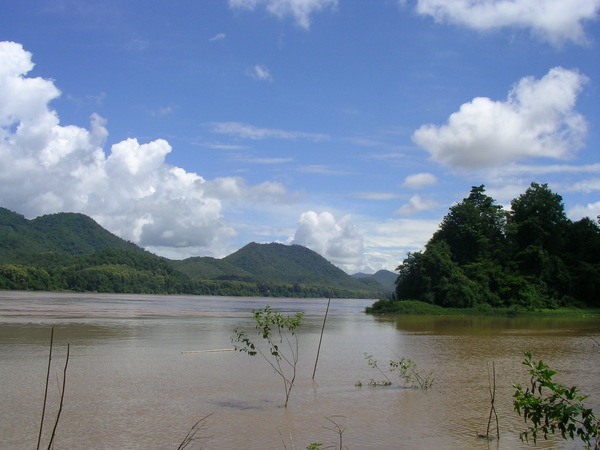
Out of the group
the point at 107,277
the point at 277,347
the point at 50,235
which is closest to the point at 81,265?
the point at 107,277

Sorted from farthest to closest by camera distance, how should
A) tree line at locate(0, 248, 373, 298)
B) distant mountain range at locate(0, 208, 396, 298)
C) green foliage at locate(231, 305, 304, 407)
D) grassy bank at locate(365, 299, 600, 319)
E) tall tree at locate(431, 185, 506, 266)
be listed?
distant mountain range at locate(0, 208, 396, 298) → tree line at locate(0, 248, 373, 298) → tall tree at locate(431, 185, 506, 266) → grassy bank at locate(365, 299, 600, 319) → green foliage at locate(231, 305, 304, 407)

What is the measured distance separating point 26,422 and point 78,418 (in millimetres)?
938

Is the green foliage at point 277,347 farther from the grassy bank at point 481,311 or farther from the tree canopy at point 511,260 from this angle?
the tree canopy at point 511,260

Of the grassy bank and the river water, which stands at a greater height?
the grassy bank

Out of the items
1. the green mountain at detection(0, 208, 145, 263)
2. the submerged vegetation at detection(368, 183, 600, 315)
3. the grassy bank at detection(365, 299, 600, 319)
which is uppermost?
the green mountain at detection(0, 208, 145, 263)

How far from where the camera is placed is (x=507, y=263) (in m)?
61.7

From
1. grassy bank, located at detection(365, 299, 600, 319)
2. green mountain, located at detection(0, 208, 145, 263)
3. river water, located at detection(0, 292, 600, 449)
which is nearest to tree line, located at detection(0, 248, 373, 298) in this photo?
green mountain, located at detection(0, 208, 145, 263)

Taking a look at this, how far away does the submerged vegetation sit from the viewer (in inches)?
2201

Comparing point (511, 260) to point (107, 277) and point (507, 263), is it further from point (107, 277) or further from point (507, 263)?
point (107, 277)

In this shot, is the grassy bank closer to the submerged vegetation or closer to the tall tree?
the submerged vegetation

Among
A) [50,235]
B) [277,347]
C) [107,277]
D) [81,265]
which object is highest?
[50,235]

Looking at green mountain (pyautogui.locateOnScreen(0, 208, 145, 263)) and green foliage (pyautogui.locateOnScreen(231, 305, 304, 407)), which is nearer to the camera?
green foliage (pyautogui.locateOnScreen(231, 305, 304, 407))

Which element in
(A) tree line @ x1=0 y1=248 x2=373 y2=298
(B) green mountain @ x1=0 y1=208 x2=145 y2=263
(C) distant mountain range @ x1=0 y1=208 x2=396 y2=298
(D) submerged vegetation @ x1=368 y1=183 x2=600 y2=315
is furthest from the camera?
(B) green mountain @ x1=0 y1=208 x2=145 y2=263

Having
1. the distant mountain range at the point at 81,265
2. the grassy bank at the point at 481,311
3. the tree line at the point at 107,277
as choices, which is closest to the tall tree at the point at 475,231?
the grassy bank at the point at 481,311
